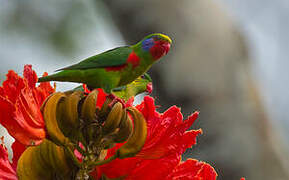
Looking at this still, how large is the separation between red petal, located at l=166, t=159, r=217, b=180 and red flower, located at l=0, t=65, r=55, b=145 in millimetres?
272

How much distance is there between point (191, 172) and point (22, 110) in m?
0.35

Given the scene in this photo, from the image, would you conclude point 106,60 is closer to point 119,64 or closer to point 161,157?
point 119,64

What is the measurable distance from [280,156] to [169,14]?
3.19 feet

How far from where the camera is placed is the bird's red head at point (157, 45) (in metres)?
0.76

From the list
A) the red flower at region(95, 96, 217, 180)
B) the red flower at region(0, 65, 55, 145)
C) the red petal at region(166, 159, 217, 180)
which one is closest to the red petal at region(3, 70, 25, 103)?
the red flower at region(0, 65, 55, 145)

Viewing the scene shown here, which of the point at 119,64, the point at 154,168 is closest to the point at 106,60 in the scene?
the point at 119,64

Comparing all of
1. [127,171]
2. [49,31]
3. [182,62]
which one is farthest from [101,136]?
[49,31]

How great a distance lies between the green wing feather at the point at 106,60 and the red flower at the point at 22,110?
0.13 meters

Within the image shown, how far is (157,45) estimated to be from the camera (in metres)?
0.76

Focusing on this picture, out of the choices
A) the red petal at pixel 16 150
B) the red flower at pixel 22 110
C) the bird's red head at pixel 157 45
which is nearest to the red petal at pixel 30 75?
the red flower at pixel 22 110

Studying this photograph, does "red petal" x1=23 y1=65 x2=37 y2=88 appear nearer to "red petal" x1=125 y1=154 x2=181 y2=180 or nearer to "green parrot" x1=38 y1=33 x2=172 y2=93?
"green parrot" x1=38 y1=33 x2=172 y2=93

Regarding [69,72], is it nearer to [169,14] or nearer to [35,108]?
[35,108]

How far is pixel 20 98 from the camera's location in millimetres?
805

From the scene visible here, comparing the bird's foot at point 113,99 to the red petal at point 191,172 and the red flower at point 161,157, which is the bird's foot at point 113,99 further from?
the red petal at point 191,172
